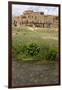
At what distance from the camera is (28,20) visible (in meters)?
2.55

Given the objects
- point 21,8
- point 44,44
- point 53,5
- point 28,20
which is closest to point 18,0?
point 21,8

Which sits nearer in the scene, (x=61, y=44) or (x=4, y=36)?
(x=4, y=36)

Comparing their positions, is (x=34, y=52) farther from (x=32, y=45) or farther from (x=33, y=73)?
(x=33, y=73)

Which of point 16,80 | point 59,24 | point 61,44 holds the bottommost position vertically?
point 16,80

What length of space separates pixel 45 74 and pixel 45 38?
46cm

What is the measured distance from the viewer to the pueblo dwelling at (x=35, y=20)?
2515 mm

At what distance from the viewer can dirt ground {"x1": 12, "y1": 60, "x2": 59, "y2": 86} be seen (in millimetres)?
2498

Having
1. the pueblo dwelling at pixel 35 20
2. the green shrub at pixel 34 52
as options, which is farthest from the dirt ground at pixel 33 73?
the pueblo dwelling at pixel 35 20

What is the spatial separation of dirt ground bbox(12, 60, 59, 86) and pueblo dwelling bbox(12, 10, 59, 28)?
0.48 metres

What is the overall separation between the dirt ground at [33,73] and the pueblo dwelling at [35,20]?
1.57ft

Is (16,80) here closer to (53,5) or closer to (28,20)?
(28,20)

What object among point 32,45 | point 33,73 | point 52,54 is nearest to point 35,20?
point 32,45

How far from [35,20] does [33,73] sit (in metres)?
0.67

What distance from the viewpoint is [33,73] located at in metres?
2.55
